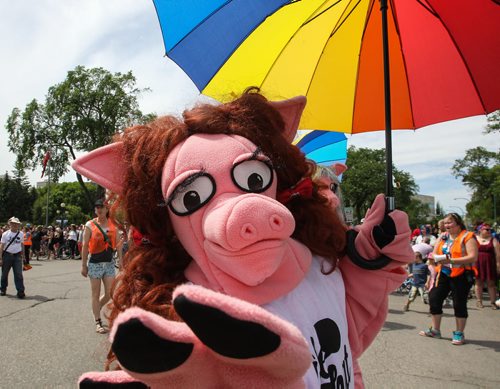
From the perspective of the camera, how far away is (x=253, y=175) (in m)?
1.27

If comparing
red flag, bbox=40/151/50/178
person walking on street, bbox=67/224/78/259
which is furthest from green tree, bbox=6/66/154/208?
person walking on street, bbox=67/224/78/259

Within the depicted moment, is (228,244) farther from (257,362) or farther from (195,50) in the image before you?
(195,50)

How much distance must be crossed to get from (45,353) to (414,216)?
7093 cm

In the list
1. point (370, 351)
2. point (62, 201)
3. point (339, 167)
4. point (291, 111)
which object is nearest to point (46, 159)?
point (62, 201)

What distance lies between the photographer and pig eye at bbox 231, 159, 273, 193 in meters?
1.24

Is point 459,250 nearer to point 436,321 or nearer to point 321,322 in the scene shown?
point 436,321

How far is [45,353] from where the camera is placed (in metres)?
4.65

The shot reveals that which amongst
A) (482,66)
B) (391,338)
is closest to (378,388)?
(391,338)

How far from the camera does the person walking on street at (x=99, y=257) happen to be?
18.0 ft

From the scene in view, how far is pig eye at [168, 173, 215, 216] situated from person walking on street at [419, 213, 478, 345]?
17.4 ft

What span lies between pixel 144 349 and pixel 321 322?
661mm

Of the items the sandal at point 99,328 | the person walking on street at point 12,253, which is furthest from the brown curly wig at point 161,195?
the person walking on street at point 12,253


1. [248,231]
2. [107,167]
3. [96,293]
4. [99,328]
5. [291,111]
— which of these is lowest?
[99,328]

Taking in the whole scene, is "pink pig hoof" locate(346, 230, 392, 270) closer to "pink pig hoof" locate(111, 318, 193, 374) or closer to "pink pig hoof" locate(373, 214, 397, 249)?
"pink pig hoof" locate(373, 214, 397, 249)
